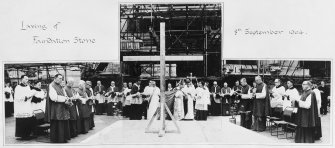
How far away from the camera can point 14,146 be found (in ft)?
12.6

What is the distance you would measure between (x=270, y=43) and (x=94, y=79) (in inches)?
104

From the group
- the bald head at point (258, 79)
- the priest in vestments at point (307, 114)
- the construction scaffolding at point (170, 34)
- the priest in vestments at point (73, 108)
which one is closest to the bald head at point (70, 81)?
the priest in vestments at point (73, 108)

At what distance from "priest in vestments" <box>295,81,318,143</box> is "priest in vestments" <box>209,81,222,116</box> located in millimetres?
3253

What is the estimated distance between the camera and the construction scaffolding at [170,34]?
4547 millimetres

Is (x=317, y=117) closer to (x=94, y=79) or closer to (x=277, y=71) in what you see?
(x=277, y=71)

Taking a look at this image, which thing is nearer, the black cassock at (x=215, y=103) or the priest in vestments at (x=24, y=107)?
the priest in vestments at (x=24, y=107)

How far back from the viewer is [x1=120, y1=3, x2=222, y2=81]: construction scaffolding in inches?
179

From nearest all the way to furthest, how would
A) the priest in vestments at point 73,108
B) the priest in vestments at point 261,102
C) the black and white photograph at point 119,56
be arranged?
the black and white photograph at point 119,56, the priest in vestments at point 73,108, the priest in vestments at point 261,102

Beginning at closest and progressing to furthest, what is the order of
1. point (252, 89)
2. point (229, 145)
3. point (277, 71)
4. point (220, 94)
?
1. point (229, 145)
2. point (277, 71)
3. point (252, 89)
4. point (220, 94)

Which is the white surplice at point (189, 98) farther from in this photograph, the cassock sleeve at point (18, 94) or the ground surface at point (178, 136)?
the cassock sleeve at point (18, 94)

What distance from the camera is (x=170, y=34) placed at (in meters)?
5.73

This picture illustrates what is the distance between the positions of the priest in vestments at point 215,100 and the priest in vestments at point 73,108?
3.37 m

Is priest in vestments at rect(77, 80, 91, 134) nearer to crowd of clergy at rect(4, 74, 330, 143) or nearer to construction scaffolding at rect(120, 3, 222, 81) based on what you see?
crowd of clergy at rect(4, 74, 330, 143)

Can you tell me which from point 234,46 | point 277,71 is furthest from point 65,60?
point 277,71
